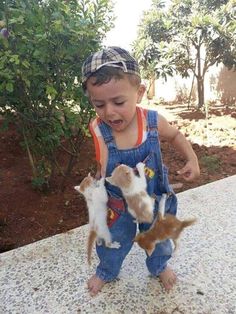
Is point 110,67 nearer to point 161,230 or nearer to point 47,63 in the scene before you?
point 161,230

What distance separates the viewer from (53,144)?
2.38 metres

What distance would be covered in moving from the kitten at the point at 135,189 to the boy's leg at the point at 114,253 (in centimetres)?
12

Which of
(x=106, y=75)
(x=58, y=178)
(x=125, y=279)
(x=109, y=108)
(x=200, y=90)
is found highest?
(x=106, y=75)

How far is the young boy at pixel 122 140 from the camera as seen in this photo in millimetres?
1242

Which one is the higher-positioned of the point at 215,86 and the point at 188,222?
the point at 215,86

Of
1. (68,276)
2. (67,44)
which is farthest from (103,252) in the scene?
(67,44)

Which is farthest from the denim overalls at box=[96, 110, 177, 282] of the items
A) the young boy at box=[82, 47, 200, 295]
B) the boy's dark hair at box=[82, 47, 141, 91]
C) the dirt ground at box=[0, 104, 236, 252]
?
the dirt ground at box=[0, 104, 236, 252]

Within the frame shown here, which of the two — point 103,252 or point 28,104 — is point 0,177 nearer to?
point 28,104

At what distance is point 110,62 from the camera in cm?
123

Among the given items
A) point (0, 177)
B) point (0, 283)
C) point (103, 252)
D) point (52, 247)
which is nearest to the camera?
point (103, 252)

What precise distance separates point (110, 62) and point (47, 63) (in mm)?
927

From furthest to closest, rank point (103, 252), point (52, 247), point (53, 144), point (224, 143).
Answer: point (224, 143)
point (53, 144)
point (52, 247)
point (103, 252)

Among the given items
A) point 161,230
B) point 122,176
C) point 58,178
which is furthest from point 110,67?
point 58,178

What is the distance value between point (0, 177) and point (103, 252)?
5.23ft
